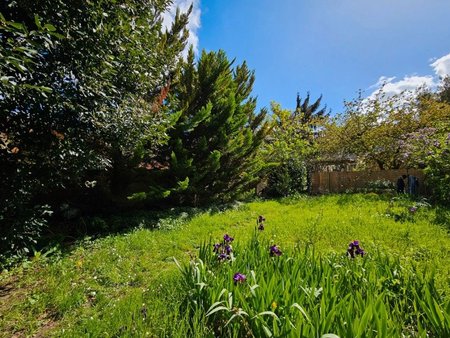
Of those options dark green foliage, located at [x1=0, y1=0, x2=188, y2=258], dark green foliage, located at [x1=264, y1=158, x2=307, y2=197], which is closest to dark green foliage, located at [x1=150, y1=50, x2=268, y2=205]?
dark green foliage, located at [x1=0, y1=0, x2=188, y2=258]

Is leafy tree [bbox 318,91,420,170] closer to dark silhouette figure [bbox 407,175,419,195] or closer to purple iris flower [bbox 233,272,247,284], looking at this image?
dark silhouette figure [bbox 407,175,419,195]

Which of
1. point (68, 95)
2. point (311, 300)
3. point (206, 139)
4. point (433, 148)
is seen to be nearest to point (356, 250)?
point (311, 300)

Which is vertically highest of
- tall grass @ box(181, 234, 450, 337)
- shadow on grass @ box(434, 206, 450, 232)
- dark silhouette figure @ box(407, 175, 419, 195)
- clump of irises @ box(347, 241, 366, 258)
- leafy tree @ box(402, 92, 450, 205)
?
leafy tree @ box(402, 92, 450, 205)

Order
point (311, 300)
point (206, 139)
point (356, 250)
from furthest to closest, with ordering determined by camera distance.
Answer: point (206, 139) → point (356, 250) → point (311, 300)

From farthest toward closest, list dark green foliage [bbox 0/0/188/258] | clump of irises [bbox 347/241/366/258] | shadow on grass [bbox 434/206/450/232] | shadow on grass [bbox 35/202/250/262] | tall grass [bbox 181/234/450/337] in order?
shadow on grass [bbox 434/206/450/232]
shadow on grass [bbox 35/202/250/262]
dark green foliage [bbox 0/0/188/258]
clump of irises [bbox 347/241/366/258]
tall grass [bbox 181/234/450/337]

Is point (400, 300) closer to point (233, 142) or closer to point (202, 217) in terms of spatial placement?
point (202, 217)

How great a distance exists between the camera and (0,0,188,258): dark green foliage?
311 centimetres

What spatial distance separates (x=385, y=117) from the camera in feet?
44.7

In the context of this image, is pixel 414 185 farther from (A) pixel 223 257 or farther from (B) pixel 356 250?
(A) pixel 223 257

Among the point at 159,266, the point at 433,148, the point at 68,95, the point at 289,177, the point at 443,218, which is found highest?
the point at 68,95

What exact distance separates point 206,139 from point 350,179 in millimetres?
8529

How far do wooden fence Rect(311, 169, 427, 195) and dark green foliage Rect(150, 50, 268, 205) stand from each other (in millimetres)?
5798

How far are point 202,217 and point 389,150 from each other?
34.6 feet

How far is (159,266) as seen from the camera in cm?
402
